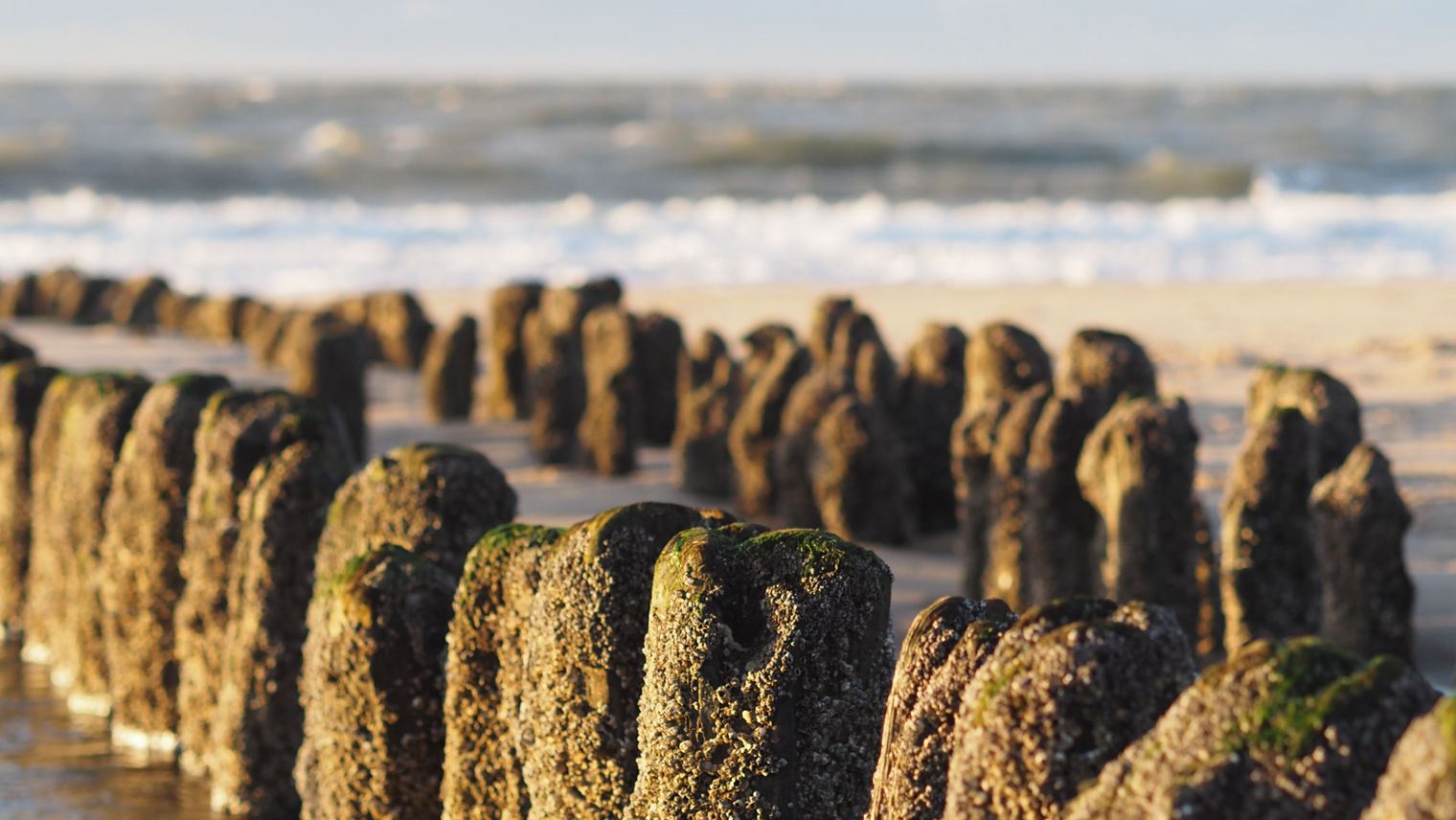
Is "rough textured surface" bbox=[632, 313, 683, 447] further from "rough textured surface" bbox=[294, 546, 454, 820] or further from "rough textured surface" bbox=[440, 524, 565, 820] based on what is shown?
"rough textured surface" bbox=[440, 524, 565, 820]

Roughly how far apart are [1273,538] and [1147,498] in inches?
18.9

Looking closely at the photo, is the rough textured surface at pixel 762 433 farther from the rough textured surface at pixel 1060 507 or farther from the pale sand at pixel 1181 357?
the rough textured surface at pixel 1060 507

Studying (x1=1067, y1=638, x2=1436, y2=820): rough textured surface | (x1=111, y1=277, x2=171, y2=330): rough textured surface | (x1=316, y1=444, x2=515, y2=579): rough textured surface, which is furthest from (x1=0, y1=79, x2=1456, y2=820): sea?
(x1=111, y1=277, x2=171, y2=330): rough textured surface

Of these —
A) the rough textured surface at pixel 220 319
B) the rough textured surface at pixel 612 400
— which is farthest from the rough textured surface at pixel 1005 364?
the rough textured surface at pixel 220 319

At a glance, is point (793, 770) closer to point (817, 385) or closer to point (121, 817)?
point (121, 817)

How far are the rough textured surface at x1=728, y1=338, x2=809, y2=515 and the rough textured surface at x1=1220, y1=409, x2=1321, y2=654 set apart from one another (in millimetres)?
3205

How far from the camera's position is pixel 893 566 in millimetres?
8695

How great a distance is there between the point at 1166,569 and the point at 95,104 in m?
77.8

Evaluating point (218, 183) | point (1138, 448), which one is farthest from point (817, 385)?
point (218, 183)

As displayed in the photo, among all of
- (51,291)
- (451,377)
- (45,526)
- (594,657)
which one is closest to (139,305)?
(51,291)

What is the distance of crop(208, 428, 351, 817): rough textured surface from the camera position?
5824 mm

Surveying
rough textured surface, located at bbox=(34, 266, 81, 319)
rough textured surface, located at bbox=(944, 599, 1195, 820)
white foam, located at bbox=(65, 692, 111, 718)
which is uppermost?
rough textured surface, located at bbox=(34, 266, 81, 319)

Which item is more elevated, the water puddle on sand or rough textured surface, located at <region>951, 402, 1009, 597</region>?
rough textured surface, located at <region>951, 402, 1009, 597</region>

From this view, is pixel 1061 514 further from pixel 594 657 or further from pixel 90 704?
pixel 90 704
